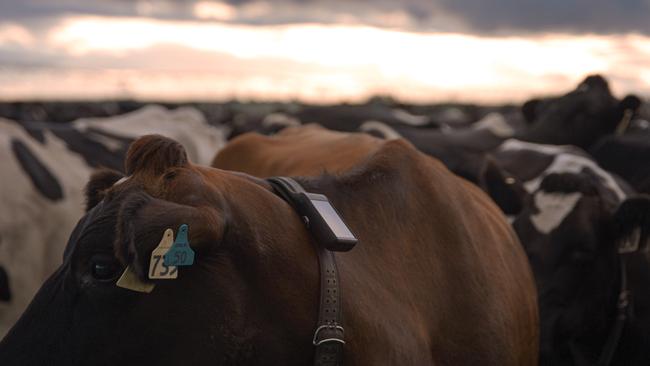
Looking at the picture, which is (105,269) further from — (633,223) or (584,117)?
(584,117)

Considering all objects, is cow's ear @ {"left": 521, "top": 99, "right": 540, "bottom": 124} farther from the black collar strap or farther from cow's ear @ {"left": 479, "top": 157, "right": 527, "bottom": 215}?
the black collar strap

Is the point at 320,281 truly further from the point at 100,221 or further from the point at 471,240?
the point at 471,240

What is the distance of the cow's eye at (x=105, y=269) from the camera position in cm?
174

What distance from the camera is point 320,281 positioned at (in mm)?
1965

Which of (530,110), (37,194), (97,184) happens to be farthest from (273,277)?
(530,110)

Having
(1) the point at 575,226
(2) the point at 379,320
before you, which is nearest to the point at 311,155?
(1) the point at 575,226

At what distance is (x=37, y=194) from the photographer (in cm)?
568

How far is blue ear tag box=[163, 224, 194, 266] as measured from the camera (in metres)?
1.66

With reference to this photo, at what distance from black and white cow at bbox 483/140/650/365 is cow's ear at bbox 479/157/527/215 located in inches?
6.3

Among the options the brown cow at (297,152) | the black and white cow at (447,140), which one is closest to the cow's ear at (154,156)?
the brown cow at (297,152)

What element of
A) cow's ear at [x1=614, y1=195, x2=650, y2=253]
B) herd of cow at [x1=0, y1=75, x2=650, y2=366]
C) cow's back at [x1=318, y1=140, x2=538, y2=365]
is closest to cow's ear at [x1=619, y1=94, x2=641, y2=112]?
herd of cow at [x1=0, y1=75, x2=650, y2=366]

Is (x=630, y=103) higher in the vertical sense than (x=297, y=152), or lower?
lower

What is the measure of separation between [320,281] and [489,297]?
82cm

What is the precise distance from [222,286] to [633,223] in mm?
2587
